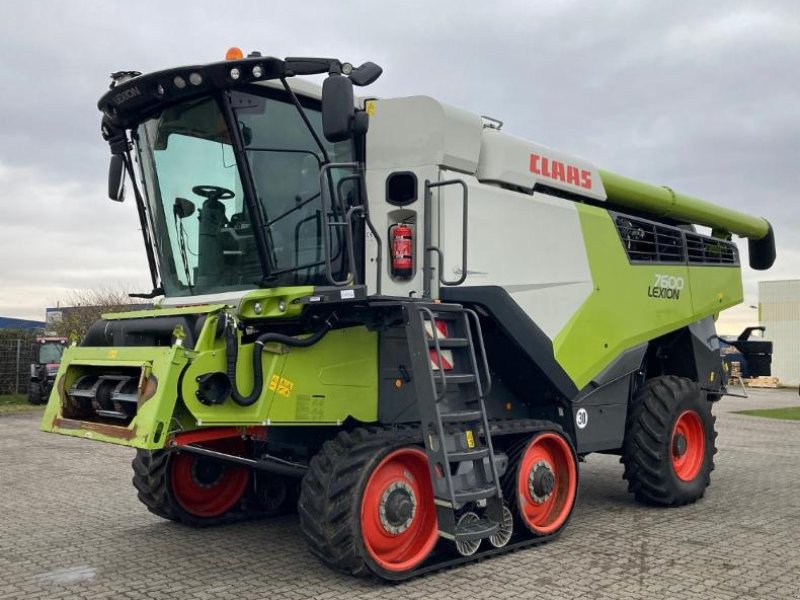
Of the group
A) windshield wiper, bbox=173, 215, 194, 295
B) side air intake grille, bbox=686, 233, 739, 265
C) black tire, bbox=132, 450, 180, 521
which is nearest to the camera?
windshield wiper, bbox=173, 215, 194, 295

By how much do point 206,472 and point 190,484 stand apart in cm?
16

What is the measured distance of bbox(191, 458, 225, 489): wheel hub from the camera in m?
6.56

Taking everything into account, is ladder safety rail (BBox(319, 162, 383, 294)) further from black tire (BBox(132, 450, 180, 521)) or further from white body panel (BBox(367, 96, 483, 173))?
black tire (BBox(132, 450, 180, 521))

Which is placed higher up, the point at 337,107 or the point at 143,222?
the point at 337,107

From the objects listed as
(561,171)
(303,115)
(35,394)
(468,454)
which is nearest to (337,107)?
(303,115)

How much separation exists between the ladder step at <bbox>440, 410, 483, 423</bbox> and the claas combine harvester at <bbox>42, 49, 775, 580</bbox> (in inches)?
0.6

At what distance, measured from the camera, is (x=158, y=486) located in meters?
6.34

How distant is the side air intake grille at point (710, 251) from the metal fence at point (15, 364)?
62.9ft

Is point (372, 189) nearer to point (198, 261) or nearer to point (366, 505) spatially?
point (198, 261)

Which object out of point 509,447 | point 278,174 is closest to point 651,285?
point 509,447

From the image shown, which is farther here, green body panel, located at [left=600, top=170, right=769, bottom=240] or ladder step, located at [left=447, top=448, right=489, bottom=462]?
green body panel, located at [left=600, top=170, right=769, bottom=240]

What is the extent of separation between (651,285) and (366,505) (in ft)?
12.9

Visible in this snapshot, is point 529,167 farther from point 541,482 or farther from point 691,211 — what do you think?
point 691,211

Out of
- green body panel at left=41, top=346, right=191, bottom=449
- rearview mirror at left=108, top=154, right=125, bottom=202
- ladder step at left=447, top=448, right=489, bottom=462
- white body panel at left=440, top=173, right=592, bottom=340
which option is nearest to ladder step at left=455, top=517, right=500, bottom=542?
ladder step at left=447, top=448, right=489, bottom=462
